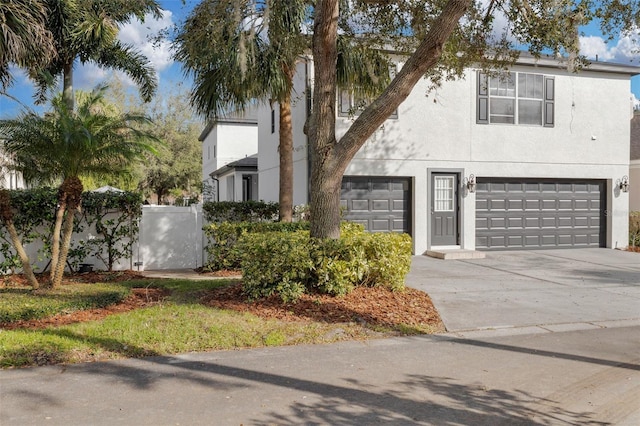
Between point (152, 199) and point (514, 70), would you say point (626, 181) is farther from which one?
point (152, 199)

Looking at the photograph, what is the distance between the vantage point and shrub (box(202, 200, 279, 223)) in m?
12.5

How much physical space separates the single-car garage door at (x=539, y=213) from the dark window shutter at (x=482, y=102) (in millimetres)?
1761

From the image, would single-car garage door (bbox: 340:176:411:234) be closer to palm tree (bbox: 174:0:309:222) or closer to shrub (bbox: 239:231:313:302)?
palm tree (bbox: 174:0:309:222)

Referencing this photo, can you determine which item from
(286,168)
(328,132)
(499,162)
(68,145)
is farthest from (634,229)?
(68,145)

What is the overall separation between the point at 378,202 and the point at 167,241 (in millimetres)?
5829

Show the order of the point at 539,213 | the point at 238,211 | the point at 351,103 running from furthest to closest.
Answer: the point at 539,213
the point at 351,103
the point at 238,211

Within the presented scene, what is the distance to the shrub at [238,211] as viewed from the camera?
12.5 m

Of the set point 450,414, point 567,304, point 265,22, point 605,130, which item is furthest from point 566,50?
point 605,130

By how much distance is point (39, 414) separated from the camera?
4.23 metres

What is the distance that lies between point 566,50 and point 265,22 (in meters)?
5.22

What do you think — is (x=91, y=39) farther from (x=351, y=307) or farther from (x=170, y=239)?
(x=351, y=307)

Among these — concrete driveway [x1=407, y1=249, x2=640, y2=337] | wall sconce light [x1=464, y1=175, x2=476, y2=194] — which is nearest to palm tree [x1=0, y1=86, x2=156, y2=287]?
concrete driveway [x1=407, y1=249, x2=640, y2=337]

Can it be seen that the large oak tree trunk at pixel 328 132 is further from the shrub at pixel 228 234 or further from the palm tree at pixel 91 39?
the palm tree at pixel 91 39

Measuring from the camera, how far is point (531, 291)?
9.66 meters
